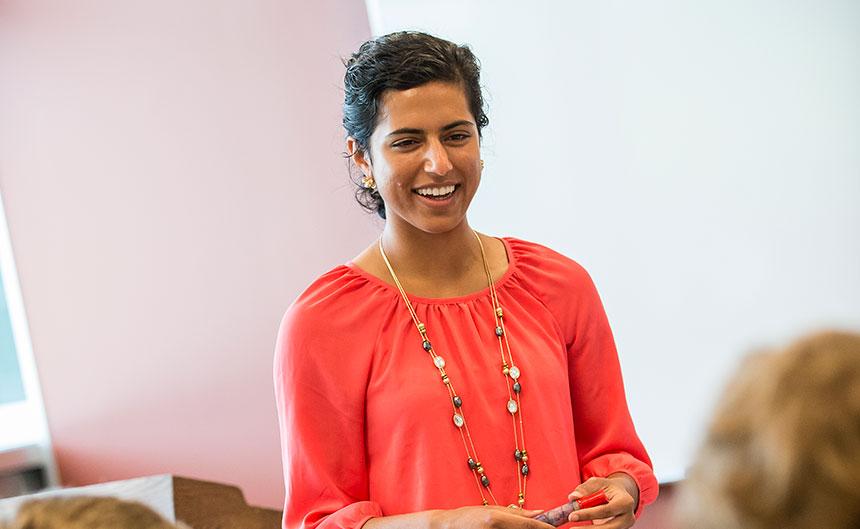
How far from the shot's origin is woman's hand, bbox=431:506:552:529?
74.0 inches

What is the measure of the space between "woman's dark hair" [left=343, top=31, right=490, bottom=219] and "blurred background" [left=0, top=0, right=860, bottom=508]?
4.88 feet

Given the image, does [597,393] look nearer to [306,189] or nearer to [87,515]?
[87,515]

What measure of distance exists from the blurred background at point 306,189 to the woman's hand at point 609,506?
1648mm

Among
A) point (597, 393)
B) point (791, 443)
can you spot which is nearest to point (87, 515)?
point (791, 443)

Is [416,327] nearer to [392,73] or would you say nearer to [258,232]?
[392,73]

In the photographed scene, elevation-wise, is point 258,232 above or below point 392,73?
below

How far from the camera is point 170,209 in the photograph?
385 cm

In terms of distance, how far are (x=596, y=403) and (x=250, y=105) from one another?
207 centimetres


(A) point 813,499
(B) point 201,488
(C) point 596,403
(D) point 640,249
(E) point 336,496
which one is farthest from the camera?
(D) point 640,249

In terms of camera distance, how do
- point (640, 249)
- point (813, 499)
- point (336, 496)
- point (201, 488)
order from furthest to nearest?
point (640, 249), point (201, 488), point (336, 496), point (813, 499)

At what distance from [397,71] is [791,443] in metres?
1.44

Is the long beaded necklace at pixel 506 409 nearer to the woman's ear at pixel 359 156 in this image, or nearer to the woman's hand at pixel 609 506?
the woman's hand at pixel 609 506

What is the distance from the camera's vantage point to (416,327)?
213 cm

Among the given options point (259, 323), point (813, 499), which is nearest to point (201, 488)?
point (259, 323)
